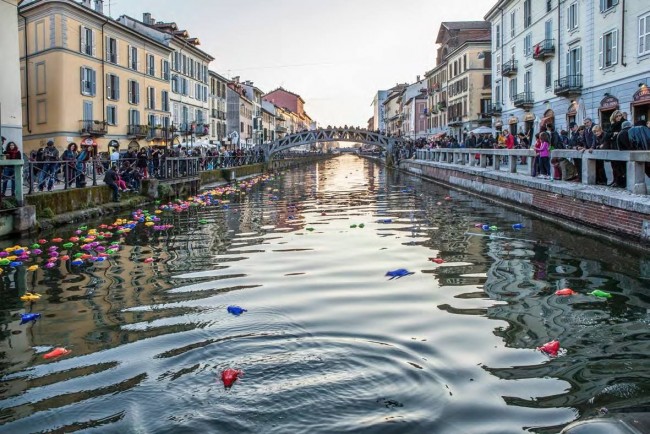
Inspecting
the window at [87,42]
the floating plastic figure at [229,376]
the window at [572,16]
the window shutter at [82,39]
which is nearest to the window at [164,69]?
the window at [87,42]

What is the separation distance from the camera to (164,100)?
5616 cm

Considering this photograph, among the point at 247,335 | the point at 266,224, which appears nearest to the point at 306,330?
the point at 247,335

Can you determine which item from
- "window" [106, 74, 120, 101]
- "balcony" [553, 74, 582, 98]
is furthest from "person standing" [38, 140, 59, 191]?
"window" [106, 74, 120, 101]

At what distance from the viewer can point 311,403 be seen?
15.2 ft

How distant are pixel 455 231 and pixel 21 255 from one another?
360 inches

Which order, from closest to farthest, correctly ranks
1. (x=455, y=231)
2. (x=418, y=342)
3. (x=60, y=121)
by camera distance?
(x=418, y=342) → (x=455, y=231) → (x=60, y=121)

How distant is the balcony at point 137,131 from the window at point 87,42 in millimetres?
6609

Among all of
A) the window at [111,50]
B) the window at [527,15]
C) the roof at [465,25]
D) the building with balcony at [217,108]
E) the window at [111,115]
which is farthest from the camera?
the roof at [465,25]

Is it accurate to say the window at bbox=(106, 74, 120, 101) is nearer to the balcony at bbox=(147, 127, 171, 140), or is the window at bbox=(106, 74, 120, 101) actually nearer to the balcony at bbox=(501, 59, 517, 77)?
the balcony at bbox=(147, 127, 171, 140)

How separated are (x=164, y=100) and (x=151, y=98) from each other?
2680mm

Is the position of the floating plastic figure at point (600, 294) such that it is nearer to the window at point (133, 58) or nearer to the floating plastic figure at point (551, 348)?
the floating plastic figure at point (551, 348)

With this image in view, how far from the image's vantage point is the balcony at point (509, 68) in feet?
153

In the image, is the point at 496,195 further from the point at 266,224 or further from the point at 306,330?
the point at 306,330

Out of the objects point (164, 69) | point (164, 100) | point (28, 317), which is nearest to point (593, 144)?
point (28, 317)
